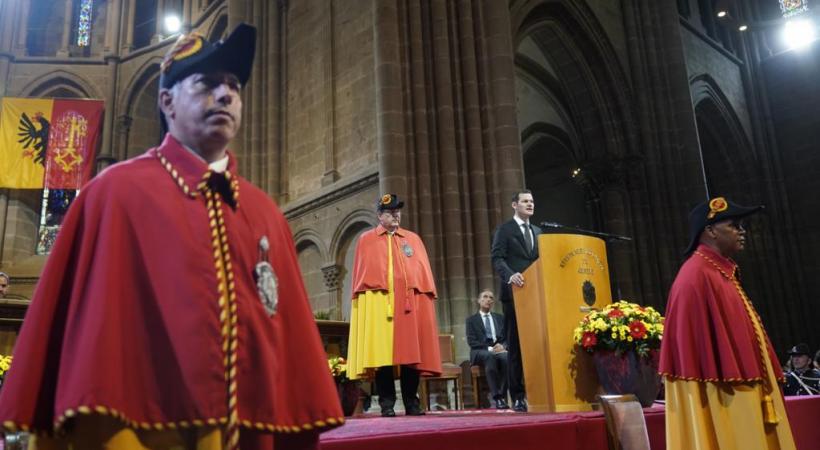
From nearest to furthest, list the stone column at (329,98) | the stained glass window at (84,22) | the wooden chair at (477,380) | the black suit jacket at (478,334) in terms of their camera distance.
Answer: the black suit jacket at (478,334) → the wooden chair at (477,380) → the stone column at (329,98) → the stained glass window at (84,22)

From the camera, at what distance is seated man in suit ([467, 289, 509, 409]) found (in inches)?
338

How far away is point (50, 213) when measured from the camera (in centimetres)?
2103

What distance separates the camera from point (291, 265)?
1.76 metres

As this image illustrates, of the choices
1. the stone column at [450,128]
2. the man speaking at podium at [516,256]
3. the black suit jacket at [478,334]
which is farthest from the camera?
the stone column at [450,128]

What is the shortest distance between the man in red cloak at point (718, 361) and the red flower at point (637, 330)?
1.37 m

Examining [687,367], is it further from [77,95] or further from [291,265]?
[77,95]

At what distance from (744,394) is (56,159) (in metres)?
20.4

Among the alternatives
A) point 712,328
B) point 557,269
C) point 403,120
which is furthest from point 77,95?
point 712,328

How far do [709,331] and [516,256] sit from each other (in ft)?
8.15

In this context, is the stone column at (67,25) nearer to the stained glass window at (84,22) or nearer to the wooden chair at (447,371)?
the stained glass window at (84,22)

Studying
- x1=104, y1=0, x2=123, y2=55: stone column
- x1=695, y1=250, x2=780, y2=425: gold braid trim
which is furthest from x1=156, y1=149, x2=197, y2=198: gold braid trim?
x1=104, y1=0, x2=123, y2=55: stone column

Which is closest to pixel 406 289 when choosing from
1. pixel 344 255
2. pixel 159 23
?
pixel 344 255

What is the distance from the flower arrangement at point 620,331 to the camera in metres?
5.17

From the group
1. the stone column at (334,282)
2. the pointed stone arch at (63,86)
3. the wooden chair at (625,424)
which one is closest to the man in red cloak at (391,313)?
the wooden chair at (625,424)
